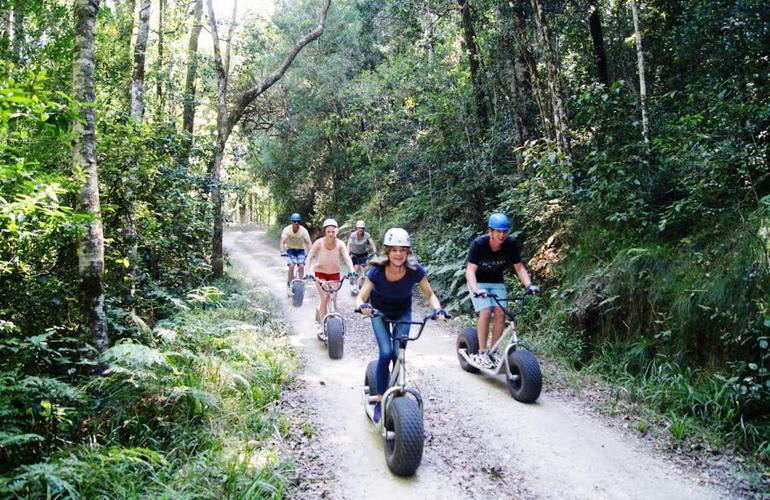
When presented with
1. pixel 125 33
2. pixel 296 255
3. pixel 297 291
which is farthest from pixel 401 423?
pixel 125 33

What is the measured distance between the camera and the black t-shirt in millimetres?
7262

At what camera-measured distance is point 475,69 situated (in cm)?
1566

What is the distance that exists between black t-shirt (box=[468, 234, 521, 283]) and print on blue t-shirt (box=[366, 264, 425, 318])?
1826 millimetres

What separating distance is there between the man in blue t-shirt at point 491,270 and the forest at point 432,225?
1632mm

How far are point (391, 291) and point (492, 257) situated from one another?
2236 mm

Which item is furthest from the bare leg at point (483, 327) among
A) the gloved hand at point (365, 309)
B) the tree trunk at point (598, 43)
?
the tree trunk at point (598, 43)


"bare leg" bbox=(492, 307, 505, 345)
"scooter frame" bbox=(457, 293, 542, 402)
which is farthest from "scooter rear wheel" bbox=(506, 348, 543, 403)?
"bare leg" bbox=(492, 307, 505, 345)

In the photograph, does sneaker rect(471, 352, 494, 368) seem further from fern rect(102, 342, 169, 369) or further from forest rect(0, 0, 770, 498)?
fern rect(102, 342, 169, 369)

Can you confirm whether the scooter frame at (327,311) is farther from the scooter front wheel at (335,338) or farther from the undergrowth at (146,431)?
the undergrowth at (146,431)

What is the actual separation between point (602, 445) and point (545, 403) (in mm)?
1154

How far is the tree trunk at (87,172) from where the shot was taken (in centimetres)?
612

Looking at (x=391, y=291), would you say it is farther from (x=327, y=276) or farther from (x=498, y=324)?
(x=327, y=276)

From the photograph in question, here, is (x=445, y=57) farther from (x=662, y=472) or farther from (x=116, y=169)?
(x=662, y=472)

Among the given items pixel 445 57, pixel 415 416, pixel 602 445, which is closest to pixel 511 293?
pixel 602 445
